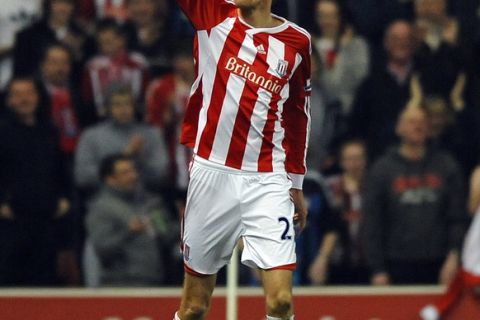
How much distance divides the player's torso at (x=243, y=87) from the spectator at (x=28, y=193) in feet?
9.90

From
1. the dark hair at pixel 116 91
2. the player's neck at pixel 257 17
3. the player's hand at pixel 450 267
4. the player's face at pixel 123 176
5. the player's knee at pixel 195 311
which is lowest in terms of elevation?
the player's hand at pixel 450 267

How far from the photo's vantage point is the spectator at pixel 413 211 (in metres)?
9.81

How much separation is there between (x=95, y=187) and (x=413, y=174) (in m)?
2.13

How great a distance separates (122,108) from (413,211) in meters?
2.05

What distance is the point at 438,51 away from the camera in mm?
10656

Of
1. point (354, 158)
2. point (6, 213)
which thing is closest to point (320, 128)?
point (354, 158)

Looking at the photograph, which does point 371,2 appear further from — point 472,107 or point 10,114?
point 10,114

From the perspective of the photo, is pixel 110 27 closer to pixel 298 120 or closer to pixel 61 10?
pixel 61 10

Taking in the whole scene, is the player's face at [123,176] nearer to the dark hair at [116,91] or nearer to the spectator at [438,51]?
the dark hair at [116,91]

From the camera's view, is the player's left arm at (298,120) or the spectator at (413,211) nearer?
the player's left arm at (298,120)

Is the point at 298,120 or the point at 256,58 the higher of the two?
the point at 256,58

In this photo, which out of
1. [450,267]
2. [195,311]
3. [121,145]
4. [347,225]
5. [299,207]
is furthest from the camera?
[347,225]

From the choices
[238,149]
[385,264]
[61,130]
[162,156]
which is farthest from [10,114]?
[238,149]

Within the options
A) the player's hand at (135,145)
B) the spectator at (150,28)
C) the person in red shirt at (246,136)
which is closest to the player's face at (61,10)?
the spectator at (150,28)
